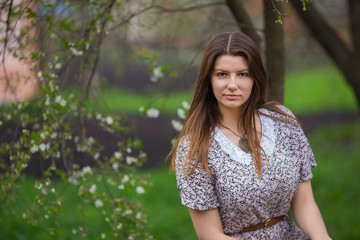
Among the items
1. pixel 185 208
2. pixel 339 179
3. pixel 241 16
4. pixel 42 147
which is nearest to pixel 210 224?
pixel 42 147

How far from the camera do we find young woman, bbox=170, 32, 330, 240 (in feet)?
6.70

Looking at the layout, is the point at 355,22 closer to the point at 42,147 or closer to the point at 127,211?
the point at 127,211

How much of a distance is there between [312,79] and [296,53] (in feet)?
27.8

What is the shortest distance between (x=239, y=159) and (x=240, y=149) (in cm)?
6

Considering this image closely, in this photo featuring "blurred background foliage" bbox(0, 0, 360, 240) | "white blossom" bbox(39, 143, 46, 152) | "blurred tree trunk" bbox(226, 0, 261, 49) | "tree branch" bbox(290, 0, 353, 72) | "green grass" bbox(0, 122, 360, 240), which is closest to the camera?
"white blossom" bbox(39, 143, 46, 152)

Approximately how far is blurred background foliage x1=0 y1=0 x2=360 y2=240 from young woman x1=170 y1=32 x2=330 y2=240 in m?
0.51

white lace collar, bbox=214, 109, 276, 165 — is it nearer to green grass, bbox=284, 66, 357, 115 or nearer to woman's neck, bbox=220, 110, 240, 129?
woman's neck, bbox=220, 110, 240, 129

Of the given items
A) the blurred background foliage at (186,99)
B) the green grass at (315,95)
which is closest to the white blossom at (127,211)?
the blurred background foliage at (186,99)

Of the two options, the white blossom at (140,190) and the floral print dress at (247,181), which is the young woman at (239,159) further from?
the white blossom at (140,190)

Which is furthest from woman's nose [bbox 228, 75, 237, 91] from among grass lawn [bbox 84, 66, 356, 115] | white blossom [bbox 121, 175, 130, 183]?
grass lawn [bbox 84, 66, 356, 115]

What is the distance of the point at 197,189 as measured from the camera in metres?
2.04

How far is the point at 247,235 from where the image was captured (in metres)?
2.13

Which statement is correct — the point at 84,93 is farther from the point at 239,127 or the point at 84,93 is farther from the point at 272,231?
the point at 272,231

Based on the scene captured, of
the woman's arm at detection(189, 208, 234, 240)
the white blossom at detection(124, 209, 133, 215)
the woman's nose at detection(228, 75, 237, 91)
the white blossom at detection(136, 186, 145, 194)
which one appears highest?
the woman's nose at detection(228, 75, 237, 91)
